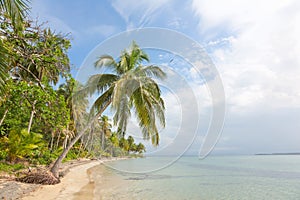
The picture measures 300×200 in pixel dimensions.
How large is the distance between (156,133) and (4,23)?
6178 millimetres

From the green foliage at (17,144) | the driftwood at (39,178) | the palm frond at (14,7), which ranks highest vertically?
the palm frond at (14,7)

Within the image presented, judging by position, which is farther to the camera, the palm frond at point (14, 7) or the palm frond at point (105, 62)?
the palm frond at point (105, 62)

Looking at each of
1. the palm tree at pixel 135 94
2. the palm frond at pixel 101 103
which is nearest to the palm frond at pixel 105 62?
the palm tree at pixel 135 94

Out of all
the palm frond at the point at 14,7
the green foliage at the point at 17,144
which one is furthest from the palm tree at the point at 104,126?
the palm frond at the point at 14,7

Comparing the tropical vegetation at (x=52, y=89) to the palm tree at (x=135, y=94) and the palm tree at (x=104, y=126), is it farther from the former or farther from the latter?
the palm tree at (x=104, y=126)

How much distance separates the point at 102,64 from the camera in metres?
10.4

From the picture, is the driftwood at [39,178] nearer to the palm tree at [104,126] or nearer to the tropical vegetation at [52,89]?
the tropical vegetation at [52,89]

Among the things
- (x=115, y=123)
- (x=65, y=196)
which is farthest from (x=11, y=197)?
(x=115, y=123)

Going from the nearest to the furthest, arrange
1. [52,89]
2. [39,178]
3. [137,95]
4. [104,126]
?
[52,89] < [39,178] < [137,95] < [104,126]

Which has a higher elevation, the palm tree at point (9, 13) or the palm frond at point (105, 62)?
the palm frond at point (105, 62)

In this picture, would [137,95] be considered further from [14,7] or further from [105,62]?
[14,7]

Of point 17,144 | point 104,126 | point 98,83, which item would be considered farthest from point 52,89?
point 104,126

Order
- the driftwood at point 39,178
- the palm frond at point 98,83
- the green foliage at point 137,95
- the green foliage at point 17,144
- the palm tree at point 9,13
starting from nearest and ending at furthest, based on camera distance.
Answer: the palm tree at point 9,13
the driftwood at point 39,178
the green foliage at point 137,95
the palm frond at point 98,83
the green foliage at point 17,144

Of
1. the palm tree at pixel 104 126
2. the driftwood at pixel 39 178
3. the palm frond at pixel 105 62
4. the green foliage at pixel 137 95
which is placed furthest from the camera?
the palm tree at pixel 104 126
